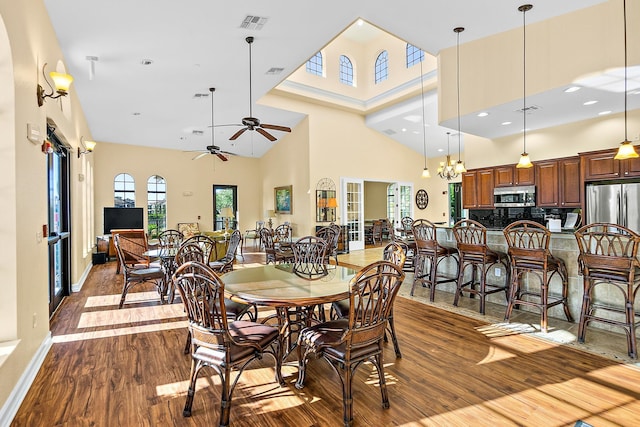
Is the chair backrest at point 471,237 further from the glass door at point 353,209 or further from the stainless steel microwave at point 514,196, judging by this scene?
the glass door at point 353,209

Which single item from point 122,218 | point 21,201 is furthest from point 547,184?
point 122,218

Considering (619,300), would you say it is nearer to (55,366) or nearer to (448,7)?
(448,7)

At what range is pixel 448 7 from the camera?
4375 millimetres

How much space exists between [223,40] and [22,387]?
478 centimetres

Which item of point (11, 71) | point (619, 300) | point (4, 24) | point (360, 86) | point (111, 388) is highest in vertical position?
point (360, 86)

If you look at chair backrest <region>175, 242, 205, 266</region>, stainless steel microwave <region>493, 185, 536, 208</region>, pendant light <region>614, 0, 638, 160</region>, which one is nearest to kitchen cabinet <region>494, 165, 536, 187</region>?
stainless steel microwave <region>493, 185, 536, 208</region>

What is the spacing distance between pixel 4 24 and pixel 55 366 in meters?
2.70

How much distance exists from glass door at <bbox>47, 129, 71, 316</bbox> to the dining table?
3.22m

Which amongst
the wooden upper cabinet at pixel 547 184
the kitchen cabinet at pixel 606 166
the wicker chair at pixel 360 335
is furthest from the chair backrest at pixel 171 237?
the kitchen cabinet at pixel 606 166

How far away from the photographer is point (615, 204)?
5488mm

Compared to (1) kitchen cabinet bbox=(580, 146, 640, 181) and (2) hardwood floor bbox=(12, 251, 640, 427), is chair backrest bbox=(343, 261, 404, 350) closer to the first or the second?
(2) hardwood floor bbox=(12, 251, 640, 427)

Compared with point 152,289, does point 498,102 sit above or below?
above

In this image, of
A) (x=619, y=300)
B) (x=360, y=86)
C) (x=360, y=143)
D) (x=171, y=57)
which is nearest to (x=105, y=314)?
(x=171, y=57)

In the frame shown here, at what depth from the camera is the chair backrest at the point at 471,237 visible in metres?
4.13
